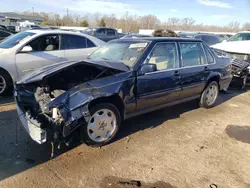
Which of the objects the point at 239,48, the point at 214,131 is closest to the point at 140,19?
the point at 239,48

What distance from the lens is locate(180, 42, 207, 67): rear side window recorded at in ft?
16.2

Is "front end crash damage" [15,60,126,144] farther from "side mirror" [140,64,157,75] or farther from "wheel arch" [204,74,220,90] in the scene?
"wheel arch" [204,74,220,90]

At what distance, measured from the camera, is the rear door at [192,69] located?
4.93 meters

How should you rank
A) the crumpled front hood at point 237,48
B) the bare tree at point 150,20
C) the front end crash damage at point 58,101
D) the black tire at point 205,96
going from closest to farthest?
1. the front end crash damage at point 58,101
2. the black tire at point 205,96
3. the crumpled front hood at point 237,48
4. the bare tree at point 150,20

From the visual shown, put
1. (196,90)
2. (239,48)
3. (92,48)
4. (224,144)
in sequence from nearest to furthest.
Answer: (224,144)
(196,90)
(92,48)
(239,48)

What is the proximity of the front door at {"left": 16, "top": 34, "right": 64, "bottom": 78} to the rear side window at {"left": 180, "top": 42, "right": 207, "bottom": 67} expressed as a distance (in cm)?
342

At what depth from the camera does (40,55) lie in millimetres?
6340

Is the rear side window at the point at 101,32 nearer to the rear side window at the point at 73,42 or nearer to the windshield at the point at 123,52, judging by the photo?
the rear side window at the point at 73,42

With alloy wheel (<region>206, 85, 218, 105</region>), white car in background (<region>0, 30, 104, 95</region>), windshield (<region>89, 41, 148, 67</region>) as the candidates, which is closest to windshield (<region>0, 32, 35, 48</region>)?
white car in background (<region>0, 30, 104, 95</region>)

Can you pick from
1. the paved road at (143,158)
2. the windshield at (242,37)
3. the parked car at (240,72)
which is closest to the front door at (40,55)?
the paved road at (143,158)

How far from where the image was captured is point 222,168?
135 inches

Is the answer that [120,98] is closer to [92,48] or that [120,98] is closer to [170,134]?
[170,134]

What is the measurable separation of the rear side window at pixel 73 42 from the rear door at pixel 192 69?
3.33 m

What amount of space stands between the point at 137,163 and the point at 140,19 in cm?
8234
